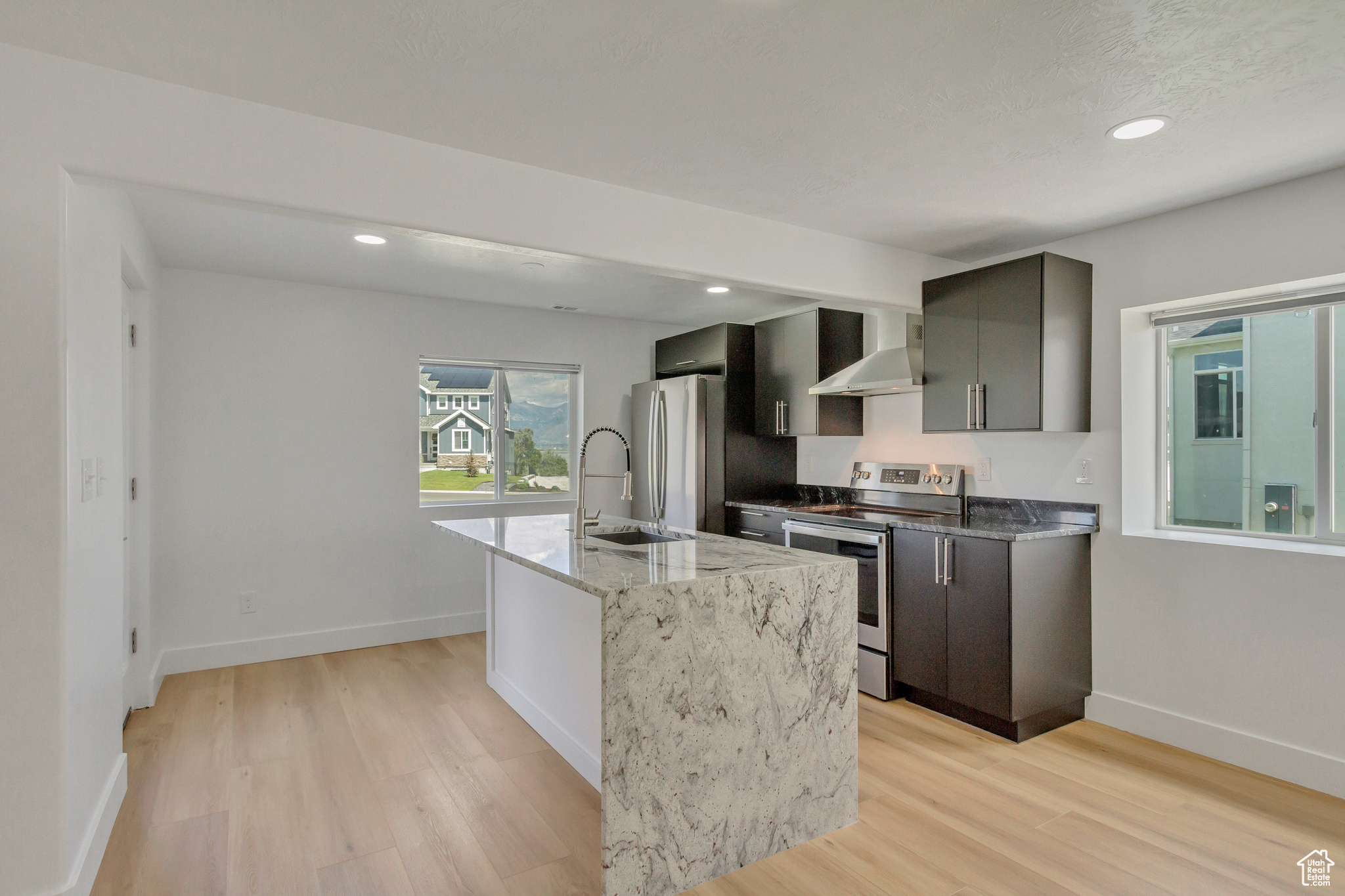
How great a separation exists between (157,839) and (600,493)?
3.50 meters

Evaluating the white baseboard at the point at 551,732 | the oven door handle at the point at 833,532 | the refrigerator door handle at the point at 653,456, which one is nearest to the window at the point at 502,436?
the refrigerator door handle at the point at 653,456

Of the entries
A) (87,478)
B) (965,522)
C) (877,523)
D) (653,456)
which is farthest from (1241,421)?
(87,478)

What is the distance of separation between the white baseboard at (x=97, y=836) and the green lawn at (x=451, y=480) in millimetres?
2455

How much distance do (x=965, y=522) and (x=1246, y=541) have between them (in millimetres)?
1112

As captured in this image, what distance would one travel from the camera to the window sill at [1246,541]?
2672 mm

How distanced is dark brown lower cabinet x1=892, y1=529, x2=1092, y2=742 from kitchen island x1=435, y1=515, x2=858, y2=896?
3.25ft

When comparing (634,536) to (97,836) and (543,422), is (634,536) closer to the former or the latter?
(97,836)

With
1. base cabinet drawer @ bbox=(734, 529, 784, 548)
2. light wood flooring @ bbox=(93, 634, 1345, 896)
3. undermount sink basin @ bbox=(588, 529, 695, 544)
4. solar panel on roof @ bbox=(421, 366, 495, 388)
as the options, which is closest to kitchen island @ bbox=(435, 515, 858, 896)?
light wood flooring @ bbox=(93, 634, 1345, 896)

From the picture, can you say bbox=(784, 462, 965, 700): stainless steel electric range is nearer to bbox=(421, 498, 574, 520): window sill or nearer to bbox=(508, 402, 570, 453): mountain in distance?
bbox=(421, 498, 574, 520): window sill

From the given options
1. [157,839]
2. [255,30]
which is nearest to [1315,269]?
[255,30]

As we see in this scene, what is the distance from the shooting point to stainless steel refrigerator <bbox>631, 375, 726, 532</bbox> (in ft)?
15.3

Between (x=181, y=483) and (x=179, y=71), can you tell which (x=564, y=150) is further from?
(x=181, y=483)

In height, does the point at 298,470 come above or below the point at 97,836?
above

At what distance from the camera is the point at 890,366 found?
150 inches
